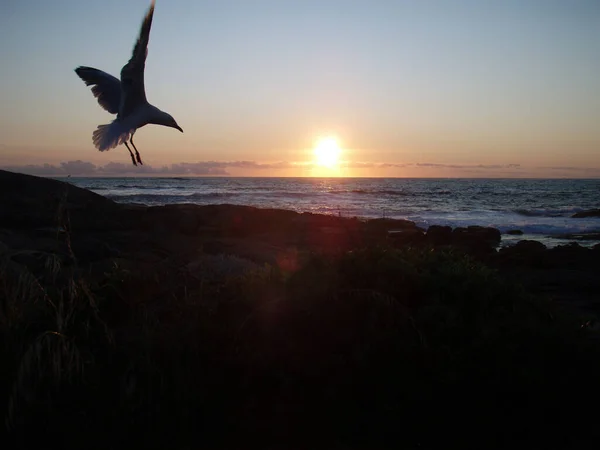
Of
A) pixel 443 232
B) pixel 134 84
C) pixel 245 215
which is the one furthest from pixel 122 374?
pixel 443 232

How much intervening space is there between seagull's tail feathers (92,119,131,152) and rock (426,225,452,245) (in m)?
9.57

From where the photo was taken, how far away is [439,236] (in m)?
15.5

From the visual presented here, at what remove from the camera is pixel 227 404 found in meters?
3.60

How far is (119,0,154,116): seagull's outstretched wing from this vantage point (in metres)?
6.41

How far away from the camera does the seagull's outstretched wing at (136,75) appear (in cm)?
641

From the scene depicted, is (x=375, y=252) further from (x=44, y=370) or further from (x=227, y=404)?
(x=44, y=370)

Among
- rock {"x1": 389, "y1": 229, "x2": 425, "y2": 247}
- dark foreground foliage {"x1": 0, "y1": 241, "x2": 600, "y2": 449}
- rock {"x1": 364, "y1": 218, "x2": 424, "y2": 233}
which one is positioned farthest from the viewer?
rock {"x1": 364, "y1": 218, "x2": 424, "y2": 233}

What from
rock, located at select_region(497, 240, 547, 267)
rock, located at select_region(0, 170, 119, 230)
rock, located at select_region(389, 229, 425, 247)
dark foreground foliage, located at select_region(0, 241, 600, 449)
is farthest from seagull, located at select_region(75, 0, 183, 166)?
rock, located at select_region(389, 229, 425, 247)

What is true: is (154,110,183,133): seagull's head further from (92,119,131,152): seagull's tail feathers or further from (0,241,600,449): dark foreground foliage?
(0,241,600,449): dark foreground foliage

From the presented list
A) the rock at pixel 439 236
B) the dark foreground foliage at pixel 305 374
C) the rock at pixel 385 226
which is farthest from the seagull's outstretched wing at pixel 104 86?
the rock at pixel 385 226

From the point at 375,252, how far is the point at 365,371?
1.34 metres

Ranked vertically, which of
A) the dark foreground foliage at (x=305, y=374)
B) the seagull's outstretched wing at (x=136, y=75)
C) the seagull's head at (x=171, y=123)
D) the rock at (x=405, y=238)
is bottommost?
the rock at (x=405, y=238)

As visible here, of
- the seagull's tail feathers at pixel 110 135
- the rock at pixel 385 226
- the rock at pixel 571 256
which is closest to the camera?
the seagull's tail feathers at pixel 110 135

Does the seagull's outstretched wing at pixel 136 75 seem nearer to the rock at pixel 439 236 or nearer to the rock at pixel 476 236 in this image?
the rock at pixel 439 236
